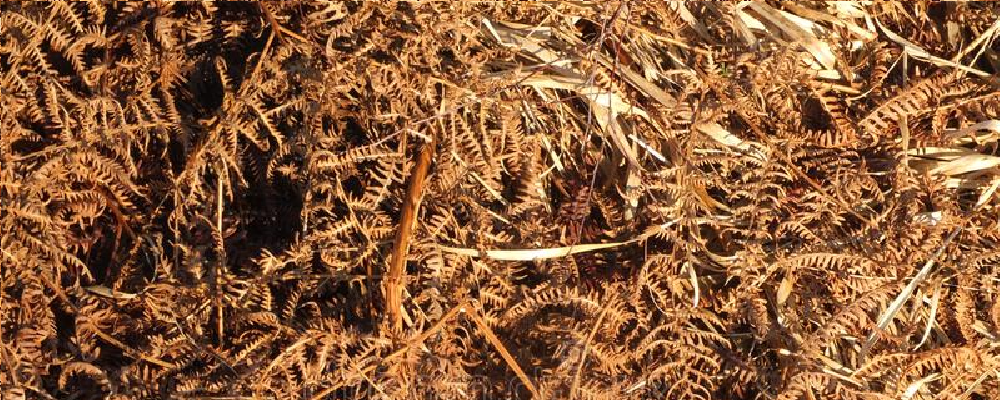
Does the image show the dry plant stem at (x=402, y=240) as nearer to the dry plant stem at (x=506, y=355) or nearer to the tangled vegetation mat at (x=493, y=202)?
the tangled vegetation mat at (x=493, y=202)

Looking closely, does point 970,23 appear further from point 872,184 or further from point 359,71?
point 359,71

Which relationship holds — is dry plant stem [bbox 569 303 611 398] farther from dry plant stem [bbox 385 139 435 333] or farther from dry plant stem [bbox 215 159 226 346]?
dry plant stem [bbox 215 159 226 346]

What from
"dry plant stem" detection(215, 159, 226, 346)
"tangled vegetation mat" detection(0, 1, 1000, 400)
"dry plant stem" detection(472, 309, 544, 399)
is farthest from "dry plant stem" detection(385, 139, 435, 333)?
"dry plant stem" detection(215, 159, 226, 346)

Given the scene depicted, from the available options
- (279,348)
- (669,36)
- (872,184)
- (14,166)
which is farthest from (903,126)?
(14,166)

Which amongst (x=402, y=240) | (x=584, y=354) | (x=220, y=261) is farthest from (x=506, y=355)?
(x=220, y=261)

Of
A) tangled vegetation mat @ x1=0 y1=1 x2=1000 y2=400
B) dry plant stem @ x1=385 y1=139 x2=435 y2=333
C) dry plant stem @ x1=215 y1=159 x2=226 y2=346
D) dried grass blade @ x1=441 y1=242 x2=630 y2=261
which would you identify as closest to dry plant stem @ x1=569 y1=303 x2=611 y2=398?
tangled vegetation mat @ x1=0 y1=1 x2=1000 y2=400

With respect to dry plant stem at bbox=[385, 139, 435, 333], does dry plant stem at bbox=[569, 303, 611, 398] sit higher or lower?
lower

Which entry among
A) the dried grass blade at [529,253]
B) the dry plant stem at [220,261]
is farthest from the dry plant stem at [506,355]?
the dry plant stem at [220,261]

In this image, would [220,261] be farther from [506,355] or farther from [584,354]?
[584,354]

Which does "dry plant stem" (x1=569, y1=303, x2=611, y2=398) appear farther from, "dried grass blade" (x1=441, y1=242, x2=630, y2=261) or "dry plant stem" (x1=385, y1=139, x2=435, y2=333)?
"dry plant stem" (x1=385, y1=139, x2=435, y2=333)
